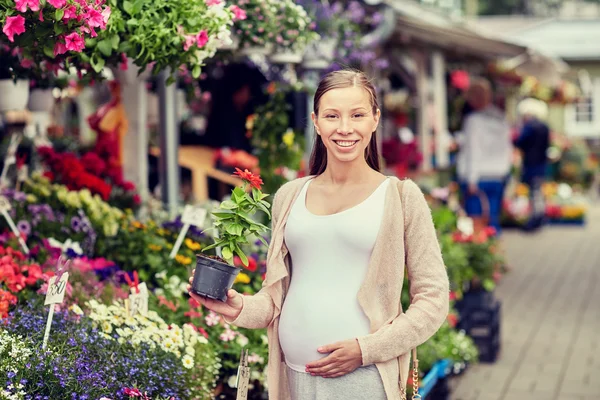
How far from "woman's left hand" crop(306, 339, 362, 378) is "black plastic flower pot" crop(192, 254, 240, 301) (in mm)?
316

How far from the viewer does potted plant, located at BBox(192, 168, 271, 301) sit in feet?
8.87

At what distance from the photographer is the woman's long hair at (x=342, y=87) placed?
282cm

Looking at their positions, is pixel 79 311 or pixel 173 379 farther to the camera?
pixel 79 311

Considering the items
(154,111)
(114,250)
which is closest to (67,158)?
(114,250)

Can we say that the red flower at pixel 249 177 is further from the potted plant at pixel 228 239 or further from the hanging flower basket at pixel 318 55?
the hanging flower basket at pixel 318 55

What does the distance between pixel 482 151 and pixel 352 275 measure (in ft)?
28.4

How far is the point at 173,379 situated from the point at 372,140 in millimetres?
1047

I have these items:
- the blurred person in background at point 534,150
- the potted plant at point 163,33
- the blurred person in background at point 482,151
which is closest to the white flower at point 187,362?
the potted plant at point 163,33

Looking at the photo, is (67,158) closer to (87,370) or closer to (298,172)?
(298,172)

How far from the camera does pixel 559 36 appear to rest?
Result: 87.4 ft

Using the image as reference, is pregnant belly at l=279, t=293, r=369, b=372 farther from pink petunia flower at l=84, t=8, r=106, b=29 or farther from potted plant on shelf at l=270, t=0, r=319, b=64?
potted plant on shelf at l=270, t=0, r=319, b=64

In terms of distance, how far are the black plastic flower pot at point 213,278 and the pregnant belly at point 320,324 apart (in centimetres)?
23

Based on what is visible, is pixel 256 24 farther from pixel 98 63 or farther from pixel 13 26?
pixel 13 26

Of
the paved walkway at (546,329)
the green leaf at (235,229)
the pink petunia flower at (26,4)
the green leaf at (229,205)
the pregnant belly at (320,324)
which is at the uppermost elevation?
the pink petunia flower at (26,4)
